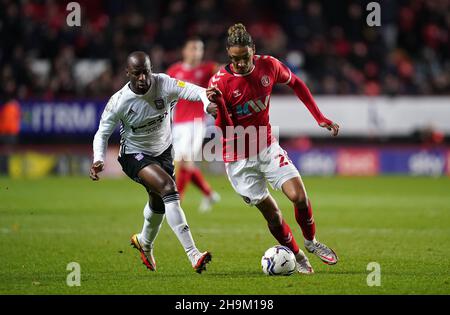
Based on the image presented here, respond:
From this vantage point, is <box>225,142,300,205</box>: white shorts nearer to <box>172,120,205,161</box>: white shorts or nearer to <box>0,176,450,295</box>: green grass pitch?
<box>0,176,450,295</box>: green grass pitch

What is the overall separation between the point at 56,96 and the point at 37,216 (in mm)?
8397

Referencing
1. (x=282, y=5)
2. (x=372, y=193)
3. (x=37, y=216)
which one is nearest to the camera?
(x=37, y=216)

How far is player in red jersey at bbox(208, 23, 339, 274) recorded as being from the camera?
301 inches

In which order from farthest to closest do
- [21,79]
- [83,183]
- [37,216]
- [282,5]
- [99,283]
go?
[282,5] → [21,79] → [83,183] → [37,216] → [99,283]

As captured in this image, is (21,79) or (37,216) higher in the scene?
(21,79)

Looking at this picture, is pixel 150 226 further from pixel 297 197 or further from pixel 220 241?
pixel 220 241

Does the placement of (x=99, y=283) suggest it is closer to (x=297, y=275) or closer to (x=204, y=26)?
(x=297, y=275)

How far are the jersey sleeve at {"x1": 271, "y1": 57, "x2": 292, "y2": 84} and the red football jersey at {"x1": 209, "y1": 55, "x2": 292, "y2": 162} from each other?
0.02 meters

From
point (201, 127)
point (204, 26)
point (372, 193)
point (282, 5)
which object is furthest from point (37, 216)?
point (282, 5)

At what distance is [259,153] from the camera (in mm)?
7812

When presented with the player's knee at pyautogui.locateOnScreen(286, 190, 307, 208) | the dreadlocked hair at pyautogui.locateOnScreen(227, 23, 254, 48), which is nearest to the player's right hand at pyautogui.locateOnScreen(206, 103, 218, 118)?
the dreadlocked hair at pyautogui.locateOnScreen(227, 23, 254, 48)

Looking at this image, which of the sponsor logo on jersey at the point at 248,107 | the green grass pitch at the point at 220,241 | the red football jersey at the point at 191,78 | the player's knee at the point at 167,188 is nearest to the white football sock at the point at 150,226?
the green grass pitch at the point at 220,241

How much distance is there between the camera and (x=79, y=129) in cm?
2078

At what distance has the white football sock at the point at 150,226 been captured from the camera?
809cm
